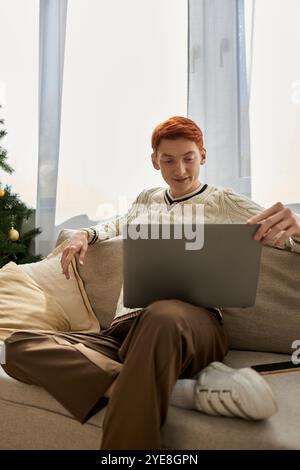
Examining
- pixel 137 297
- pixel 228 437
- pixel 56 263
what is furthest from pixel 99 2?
pixel 228 437

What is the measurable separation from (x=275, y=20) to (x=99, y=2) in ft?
3.42

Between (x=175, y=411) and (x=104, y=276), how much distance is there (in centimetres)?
91

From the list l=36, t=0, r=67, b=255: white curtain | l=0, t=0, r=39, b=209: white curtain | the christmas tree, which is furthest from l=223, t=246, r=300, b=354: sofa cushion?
l=0, t=0, r=39, b=209: white curtain

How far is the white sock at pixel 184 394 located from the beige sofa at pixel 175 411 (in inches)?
0.6

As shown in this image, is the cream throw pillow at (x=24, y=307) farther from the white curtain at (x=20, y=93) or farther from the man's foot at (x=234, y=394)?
the white curtain at (x=20, y=93)

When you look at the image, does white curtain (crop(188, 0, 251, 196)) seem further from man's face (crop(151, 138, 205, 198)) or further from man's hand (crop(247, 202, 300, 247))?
man's hand (crop(247, 202, 300, 247))

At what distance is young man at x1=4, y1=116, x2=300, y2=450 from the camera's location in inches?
43.0

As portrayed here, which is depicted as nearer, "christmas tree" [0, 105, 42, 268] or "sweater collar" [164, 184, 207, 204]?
"sweater collar" [164, 184, 207, 204]

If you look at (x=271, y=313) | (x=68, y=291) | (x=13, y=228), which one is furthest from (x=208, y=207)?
(x=13, y=228)

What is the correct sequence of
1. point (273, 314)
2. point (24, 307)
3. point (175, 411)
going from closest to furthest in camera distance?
point (175, 411) < point (273, 314) < point (24, 307)

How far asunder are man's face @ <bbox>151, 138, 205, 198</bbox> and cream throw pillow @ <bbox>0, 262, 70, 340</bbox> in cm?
68

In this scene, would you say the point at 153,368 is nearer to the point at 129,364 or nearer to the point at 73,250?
the point at 129,364

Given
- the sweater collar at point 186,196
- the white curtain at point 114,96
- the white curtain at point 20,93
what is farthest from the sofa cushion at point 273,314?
the white curtain at point 20,93

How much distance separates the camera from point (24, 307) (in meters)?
1.92
